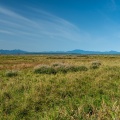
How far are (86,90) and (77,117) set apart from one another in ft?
15.9

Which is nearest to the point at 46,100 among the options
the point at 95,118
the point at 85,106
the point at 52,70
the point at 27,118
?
the point at 27,118

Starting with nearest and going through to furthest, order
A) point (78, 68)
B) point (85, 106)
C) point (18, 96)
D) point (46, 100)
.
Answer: point (85, 106)
point (46, 100)
point (18, 96)
point (78, 68)

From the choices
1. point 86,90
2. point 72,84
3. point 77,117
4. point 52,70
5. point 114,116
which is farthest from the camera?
point 52,70

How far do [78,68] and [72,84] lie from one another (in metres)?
10.5

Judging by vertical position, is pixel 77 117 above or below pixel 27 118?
above

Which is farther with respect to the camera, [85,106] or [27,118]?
[27,118]

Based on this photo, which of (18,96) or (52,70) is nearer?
(18,96)

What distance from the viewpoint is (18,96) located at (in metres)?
8.98

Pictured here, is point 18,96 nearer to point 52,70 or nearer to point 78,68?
point 52,70

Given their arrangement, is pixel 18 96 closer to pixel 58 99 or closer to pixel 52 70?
pixel 58 99

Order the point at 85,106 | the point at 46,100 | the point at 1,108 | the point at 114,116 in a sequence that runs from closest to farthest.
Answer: the point at 114,116 → the point at 85,106 → the point at 1,108 → the point at 46,100

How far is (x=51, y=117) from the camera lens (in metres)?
5.29

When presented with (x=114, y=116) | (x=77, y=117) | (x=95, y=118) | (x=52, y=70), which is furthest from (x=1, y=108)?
(x=52, y=70)

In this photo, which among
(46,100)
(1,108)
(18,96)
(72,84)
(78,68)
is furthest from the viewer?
(78,68)
